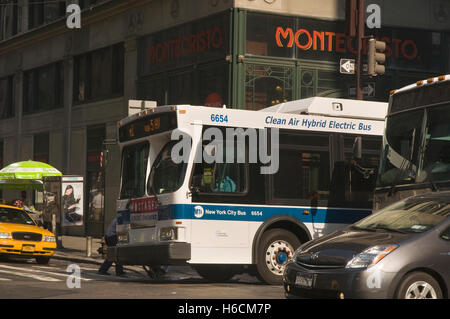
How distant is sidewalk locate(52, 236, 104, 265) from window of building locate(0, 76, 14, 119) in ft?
36.9

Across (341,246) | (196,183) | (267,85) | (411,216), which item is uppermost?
(267,85)

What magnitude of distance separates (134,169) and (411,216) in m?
6.82

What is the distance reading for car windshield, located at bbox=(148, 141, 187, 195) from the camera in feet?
50.2

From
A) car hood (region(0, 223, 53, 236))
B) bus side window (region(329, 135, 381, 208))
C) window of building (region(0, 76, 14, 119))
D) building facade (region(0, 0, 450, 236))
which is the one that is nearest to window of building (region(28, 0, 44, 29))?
building facade (region(0, 0, 450, 236))

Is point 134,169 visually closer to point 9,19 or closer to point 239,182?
point 239,182

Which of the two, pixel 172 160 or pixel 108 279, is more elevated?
pixel 172 160

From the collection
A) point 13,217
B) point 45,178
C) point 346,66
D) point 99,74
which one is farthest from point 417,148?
point 99,74

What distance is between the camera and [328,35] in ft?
90.9

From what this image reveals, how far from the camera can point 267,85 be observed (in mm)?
27078

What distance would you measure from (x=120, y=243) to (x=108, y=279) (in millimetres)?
730

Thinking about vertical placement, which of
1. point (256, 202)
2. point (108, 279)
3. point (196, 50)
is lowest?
point (108, 279)

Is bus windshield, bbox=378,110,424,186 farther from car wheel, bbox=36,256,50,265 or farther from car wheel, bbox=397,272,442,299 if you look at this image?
car wheel, bbox=36,256,50,265
